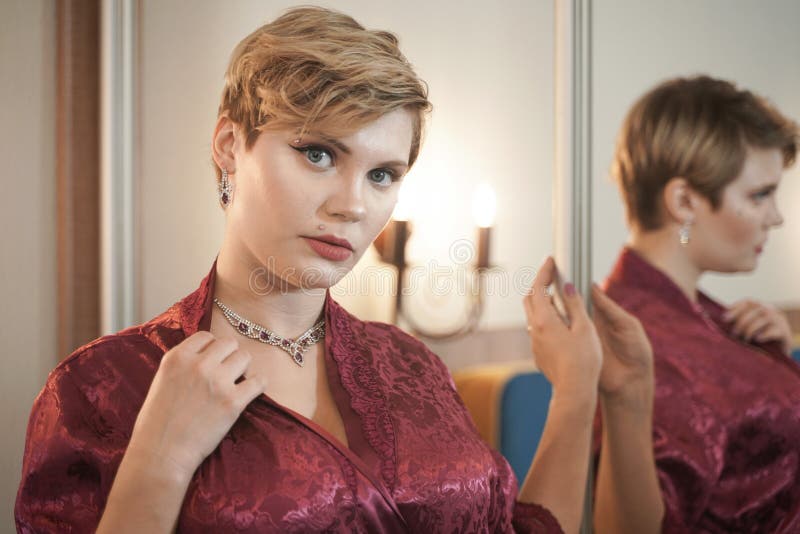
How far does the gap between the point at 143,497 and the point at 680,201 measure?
39.3 inches

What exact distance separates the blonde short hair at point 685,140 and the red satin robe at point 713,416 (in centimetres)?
12

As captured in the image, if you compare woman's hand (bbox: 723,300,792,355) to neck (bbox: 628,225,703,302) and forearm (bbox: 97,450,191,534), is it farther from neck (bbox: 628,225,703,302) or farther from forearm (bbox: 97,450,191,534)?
forearm (bbox: 97,450,191,534)

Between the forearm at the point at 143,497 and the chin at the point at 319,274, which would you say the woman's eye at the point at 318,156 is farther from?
the forearm at the point at 143,497

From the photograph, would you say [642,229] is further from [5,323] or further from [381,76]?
[5,323]

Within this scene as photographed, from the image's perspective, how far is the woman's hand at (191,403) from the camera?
692 millimetres

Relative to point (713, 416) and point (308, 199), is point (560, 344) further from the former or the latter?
point (308, 199)

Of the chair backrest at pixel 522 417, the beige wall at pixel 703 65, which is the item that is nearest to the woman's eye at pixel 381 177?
the chair backrest at pixel 522 417

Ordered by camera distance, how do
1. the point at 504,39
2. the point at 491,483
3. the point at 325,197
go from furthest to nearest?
the point at 504,39
the point at 491,483
the point at 325,197

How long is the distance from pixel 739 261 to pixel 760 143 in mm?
220

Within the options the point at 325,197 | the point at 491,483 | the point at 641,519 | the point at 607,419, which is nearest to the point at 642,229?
the point at 607,419

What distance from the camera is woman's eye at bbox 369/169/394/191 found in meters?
0.82

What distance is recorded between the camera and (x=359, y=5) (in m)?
0.94

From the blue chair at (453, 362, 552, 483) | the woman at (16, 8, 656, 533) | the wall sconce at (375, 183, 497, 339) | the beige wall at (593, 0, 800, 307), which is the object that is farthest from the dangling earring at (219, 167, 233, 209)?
the beige wall at (593, 0, 800, 307)

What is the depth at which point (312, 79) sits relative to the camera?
77 cm
